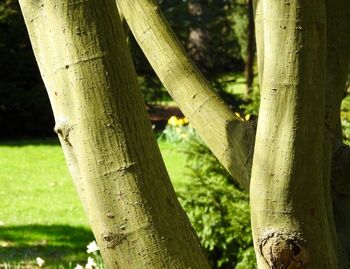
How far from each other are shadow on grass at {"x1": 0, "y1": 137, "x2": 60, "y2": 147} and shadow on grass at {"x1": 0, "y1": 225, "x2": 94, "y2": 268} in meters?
7.03

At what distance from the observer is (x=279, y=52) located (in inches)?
53.8

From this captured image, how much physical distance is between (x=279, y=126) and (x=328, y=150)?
343 mm

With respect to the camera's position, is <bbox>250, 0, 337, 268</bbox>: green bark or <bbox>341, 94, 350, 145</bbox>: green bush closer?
<bbox>250, 0, 337, 268</bbox>: green bark

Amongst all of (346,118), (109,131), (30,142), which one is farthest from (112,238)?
(30,142)

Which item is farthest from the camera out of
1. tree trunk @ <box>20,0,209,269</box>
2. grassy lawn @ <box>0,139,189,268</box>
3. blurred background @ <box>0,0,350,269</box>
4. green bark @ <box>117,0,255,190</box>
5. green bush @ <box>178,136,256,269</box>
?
grassy lawn @ <box>0,139,189,268</box>

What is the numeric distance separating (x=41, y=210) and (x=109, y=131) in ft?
24.2

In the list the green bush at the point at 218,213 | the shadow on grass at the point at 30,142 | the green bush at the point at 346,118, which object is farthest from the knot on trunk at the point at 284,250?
the shadow on grass at the point at 30,142

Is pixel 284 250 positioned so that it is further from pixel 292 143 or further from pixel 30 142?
pixel 30 142

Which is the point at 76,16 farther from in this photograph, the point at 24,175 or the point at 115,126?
the point at 24,175

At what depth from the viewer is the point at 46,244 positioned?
6.96m

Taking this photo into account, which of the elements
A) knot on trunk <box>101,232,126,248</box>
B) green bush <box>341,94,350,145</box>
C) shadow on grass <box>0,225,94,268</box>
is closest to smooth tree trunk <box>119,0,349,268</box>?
knot on trunk <box>101,232,126,248</box>

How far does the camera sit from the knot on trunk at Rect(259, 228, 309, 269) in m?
1.46

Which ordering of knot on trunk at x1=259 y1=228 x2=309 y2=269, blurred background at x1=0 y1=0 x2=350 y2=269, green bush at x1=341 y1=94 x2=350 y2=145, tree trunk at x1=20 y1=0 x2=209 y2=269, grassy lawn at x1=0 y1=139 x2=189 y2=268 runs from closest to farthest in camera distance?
tree trunk at x1=20 y1=0 x2=209 y2=269, knot on trunk at x1=259 y1=228 x2=309 y2=269, blurred background at x1=0 y1=0 x2=350 y2=269, green bush at x1=341 y1=94 x2=350 y2=145, grassy lawn at x1=0 y1=139 x2=189 y2=268

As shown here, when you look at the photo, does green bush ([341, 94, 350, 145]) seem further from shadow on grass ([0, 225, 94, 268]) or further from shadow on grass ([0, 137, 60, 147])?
shadow on grass ([0, 137, 60, 147])
